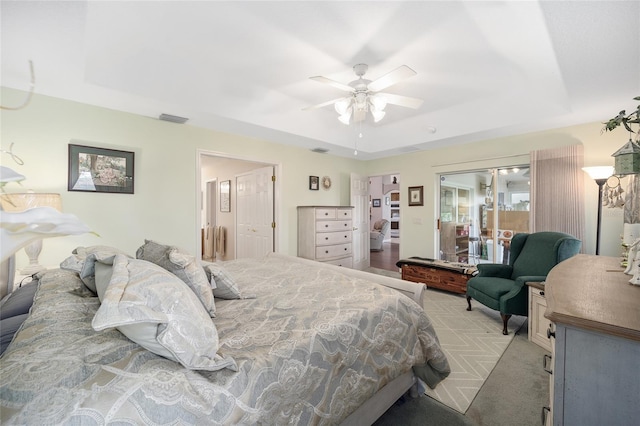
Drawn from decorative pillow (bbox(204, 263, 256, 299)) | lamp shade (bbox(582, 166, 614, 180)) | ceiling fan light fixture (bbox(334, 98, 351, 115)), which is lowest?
decorative pillow (bbox(204, 263, 256, 299))

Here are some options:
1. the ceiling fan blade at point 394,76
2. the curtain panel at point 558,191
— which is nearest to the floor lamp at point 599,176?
the curtain panel at point 558,191

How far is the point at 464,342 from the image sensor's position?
2.68 metres

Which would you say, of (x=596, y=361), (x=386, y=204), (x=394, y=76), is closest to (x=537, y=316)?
(x=596, y=361)

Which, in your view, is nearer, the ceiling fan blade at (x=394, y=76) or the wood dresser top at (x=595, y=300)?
the wood dresser top at (x=595, y=300)

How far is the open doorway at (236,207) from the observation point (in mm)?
4641

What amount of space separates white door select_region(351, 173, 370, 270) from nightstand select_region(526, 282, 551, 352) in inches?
123

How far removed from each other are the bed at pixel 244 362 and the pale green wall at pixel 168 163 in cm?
145

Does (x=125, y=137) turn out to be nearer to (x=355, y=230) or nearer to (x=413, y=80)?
(x=413, y=80)

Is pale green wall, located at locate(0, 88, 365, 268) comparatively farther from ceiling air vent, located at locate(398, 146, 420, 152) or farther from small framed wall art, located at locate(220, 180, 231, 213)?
ceiling air vent, located at locate(398, 146, 420, 152)

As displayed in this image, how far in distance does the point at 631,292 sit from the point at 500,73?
252 cm

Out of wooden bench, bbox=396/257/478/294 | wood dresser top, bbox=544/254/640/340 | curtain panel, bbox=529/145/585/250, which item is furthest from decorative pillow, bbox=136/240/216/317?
curtain panel, bbox=529/145/585/250

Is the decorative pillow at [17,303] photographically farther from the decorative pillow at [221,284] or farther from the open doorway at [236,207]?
the open doorway at [236,207]

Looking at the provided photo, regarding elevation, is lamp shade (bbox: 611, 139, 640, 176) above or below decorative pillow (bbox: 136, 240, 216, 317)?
above

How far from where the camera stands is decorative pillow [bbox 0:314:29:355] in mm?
1160
